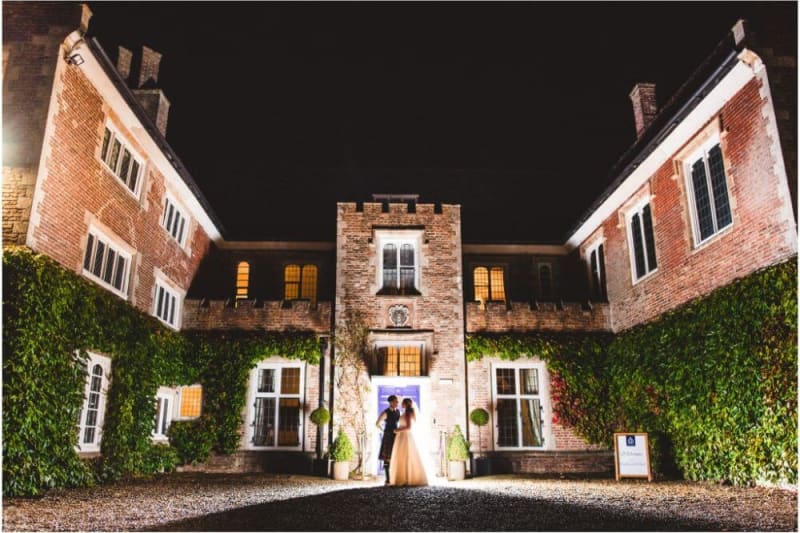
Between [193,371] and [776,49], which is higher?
[776,49]

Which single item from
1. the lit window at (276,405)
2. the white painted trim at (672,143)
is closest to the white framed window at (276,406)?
the lit window at (276,405)

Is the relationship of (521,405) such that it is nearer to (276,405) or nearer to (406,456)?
(406,456)

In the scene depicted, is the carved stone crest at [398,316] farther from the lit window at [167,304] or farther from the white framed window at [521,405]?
the lit window at [167,304]

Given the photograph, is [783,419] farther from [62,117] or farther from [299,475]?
[62,117]

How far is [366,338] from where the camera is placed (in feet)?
53.7

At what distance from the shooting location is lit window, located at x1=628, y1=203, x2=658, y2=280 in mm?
14938

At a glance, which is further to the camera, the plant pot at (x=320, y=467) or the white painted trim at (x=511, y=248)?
the white painted trim at (x=511, y=248)

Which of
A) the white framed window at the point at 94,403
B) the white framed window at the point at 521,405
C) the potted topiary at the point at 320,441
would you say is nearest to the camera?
the white framed window at the point at 94,403

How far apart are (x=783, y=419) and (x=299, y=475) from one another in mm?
10711

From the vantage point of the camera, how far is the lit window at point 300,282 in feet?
62.2

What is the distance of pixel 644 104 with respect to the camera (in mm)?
17688

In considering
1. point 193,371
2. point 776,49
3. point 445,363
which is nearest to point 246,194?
point 193,371

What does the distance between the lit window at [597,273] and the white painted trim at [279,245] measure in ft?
26.9

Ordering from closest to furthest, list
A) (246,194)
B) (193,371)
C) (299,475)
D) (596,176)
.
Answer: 1. (299,475)
2. (193,371)
3. (246,194)
4. (596,176)
